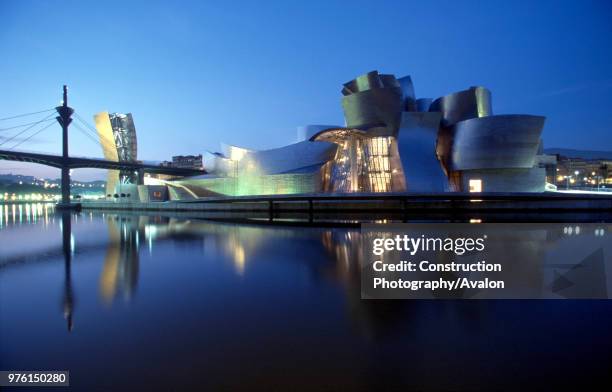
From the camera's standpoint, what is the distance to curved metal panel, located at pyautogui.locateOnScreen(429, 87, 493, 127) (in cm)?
2734

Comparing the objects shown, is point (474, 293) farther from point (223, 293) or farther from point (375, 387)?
point (223, 293)

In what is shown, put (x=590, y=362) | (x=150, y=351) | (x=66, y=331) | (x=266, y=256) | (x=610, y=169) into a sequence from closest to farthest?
(x=590, y=362) → (x=150, y=351) → (x=66, y=331) → (x=266, y=256) → (x=610, y=169)

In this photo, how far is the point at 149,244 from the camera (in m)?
10.0

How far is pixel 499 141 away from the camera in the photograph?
24.6m

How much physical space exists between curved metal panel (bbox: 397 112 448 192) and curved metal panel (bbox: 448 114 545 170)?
2.43 m

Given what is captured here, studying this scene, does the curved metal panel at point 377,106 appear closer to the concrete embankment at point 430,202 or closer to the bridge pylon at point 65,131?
the concrete embankment at point 430,202

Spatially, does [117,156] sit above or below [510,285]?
above

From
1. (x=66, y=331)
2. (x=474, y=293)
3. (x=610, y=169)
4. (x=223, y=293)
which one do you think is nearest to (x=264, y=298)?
(x=223, y=293)

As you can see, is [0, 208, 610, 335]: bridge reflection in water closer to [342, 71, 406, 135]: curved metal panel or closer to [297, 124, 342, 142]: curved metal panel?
[342, 71, 406, 135]: curved metal panel

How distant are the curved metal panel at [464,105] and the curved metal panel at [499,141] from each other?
82.3 inches

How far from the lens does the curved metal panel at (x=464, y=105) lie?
27.3m

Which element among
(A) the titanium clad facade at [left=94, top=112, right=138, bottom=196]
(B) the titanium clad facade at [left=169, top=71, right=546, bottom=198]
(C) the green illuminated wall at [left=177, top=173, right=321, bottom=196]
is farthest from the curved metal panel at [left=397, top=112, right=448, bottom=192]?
(A) the titanium clad facade at [left=94, top=112, right=138, bottom=196]

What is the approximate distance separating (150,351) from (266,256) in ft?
15.7

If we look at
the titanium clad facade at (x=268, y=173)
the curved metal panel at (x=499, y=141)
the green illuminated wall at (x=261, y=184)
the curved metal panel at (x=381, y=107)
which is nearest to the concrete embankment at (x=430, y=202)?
the green illuminated wall at (x=261, y=184)
